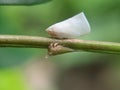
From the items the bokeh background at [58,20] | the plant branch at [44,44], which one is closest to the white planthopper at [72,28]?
the plant branch at [44,44]

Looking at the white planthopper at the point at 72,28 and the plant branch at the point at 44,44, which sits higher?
the white planthopper at the point at 72,28

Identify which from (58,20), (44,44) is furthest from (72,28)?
(58,20)

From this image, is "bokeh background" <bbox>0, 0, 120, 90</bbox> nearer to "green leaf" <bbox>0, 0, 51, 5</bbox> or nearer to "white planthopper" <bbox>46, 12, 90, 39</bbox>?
"green leaf" <bbox>0, 0, 51, 5</bbox>

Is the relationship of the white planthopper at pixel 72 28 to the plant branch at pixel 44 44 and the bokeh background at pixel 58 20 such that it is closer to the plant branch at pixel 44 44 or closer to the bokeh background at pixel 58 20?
the plant branch at pixel 44 44

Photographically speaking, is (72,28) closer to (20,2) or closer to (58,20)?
(20,2)

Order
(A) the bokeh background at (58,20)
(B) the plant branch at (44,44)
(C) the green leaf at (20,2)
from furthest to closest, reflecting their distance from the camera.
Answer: (A) the bokeh background at (58,20) < (C) the green leaf at (20,2) < (B) the plant branch at (44,44)

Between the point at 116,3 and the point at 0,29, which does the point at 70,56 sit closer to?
the point at 116,3

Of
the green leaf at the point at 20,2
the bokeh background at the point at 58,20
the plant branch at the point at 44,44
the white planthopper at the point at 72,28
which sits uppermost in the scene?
the bokeh background at the point at 58,20
